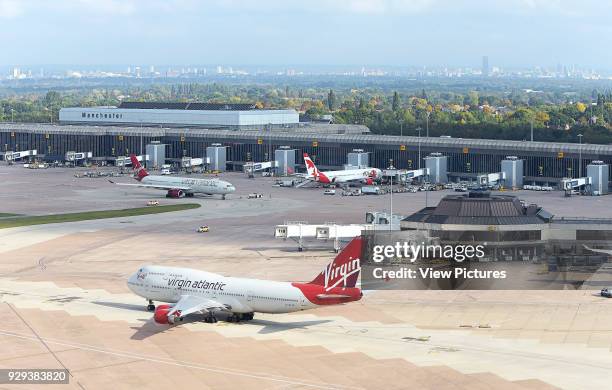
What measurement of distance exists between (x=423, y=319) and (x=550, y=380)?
22926 mm

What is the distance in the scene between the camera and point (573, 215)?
190 metres

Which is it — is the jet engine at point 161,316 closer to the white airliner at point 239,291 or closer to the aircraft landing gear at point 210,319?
the white airliner at point 239,291

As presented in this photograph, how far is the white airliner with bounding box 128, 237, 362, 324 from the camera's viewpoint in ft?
335

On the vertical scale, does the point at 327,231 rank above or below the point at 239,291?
above

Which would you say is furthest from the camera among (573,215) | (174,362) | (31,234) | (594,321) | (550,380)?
(573,215)

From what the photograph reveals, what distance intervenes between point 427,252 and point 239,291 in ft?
104

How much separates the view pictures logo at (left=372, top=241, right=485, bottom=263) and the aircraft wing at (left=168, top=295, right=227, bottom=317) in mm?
31355

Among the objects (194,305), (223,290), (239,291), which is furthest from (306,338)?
(194,305)

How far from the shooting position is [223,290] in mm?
107750

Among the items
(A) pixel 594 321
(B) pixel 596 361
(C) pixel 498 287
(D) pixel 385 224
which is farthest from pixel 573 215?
(B) pixel 596 361

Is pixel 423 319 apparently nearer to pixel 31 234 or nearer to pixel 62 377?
pixel 62 377

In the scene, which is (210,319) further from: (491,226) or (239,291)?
(491,226)
